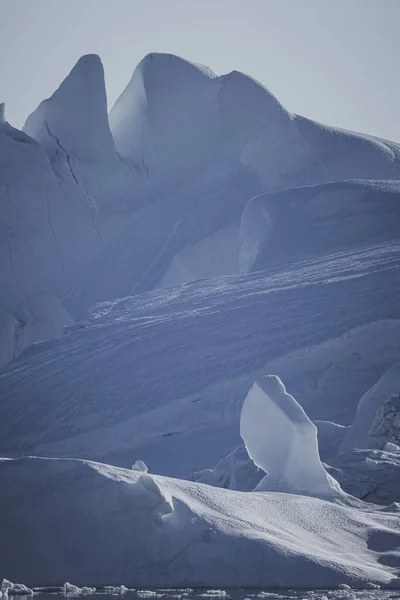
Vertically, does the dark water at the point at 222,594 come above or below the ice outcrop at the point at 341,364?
above

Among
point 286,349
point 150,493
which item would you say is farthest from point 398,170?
point 150,493

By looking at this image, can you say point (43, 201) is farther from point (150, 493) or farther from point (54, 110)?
point (150, 493)

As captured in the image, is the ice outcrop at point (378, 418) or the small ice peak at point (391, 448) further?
the ice outcrop at point (378, 418)

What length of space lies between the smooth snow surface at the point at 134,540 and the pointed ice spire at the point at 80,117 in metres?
16.5

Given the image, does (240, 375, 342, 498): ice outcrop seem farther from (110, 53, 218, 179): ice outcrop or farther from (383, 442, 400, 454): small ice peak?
(110, 53, 218, 179): ice outcrop

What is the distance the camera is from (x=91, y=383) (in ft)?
56.9

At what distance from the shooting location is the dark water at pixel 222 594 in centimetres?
730

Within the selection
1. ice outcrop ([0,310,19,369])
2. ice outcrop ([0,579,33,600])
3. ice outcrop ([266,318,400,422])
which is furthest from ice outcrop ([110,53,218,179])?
ice outcrop ([0,579,33,600])

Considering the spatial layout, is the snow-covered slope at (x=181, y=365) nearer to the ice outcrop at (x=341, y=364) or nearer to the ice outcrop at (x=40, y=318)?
the ice outcrop at (x=341, y=364)

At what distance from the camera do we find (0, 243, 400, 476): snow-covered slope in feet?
52.5

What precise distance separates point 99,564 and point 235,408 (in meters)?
8.51

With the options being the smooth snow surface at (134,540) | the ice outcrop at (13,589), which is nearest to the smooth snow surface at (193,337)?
the smooth snow surface at (134,540)

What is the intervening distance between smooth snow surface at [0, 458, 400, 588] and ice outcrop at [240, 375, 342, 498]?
2299mm

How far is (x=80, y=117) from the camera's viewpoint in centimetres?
2395
